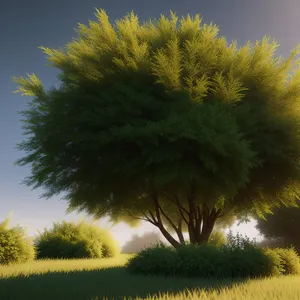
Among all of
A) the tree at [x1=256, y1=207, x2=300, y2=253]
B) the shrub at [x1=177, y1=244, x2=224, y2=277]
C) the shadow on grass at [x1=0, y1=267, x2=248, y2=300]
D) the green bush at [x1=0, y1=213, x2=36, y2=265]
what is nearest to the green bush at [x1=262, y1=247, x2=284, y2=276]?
the shrub at [x1=177, y1=244, x2=224, y2=277]

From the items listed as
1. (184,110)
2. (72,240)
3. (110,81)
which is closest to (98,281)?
(184,110)

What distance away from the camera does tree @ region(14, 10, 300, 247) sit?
14445 mm

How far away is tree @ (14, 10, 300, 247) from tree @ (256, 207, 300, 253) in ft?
65.6

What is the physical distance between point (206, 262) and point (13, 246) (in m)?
10.8

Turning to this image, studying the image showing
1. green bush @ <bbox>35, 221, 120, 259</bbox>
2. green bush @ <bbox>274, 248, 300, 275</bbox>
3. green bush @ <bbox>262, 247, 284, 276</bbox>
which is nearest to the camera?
green bush @ <bbox>262, 247, 284, 276</bbox>

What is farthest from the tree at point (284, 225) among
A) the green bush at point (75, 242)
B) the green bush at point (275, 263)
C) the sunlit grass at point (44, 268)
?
the sunlit grass at point (44, 268)

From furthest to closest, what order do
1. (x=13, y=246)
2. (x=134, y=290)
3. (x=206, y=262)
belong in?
1. (x=13, y=246)
2. (x=206, y=262)
3. (x=134, y=290)

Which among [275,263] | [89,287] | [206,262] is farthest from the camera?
[275,263]

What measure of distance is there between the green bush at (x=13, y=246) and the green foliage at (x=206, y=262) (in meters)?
7.87

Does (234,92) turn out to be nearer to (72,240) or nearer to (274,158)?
(274,158)

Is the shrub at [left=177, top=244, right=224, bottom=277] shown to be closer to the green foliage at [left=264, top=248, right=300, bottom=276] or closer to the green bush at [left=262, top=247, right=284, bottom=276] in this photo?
the green bush at [left=262, top=247, right=284, bottom=276]

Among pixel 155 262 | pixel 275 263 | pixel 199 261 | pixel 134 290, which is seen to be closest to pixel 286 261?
pixel 275 263

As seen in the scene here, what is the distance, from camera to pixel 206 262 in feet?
43.5

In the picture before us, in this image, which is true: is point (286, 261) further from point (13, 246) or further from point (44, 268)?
point (13, 246)
